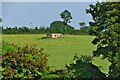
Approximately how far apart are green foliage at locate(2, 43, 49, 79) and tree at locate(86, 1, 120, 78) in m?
1.35

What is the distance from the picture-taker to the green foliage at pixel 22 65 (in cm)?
807

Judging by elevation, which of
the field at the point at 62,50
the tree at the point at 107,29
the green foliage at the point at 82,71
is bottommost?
the field at the point at 62,50

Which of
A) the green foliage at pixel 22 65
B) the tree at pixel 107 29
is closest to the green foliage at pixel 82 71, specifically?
the tree at pixel 107 29

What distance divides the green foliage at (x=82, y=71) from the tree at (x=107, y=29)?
12.7 inches

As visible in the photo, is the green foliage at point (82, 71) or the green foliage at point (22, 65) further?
the green foliage at point (82, 71)

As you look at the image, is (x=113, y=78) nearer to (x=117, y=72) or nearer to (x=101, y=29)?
(x=117, y=72)

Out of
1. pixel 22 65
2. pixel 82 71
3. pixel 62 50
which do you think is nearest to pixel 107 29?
pixel 82 71

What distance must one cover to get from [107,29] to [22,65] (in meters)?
2.08

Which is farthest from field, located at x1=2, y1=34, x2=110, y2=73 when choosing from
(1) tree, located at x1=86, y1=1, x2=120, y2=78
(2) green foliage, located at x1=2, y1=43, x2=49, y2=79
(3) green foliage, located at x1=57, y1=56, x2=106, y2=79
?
(1) tree, located at x1=86, y1=1, x2=120, y2=78

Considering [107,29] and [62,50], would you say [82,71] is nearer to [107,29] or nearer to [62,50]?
[107,29]

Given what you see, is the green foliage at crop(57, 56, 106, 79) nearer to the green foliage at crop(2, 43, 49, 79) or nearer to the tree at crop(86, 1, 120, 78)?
the tree at crop(86, 1, 120, 78)

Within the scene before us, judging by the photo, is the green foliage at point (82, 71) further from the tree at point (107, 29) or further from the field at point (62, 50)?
the field at point (62, 50)

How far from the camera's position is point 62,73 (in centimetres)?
841

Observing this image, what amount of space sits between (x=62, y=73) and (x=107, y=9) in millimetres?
1824
